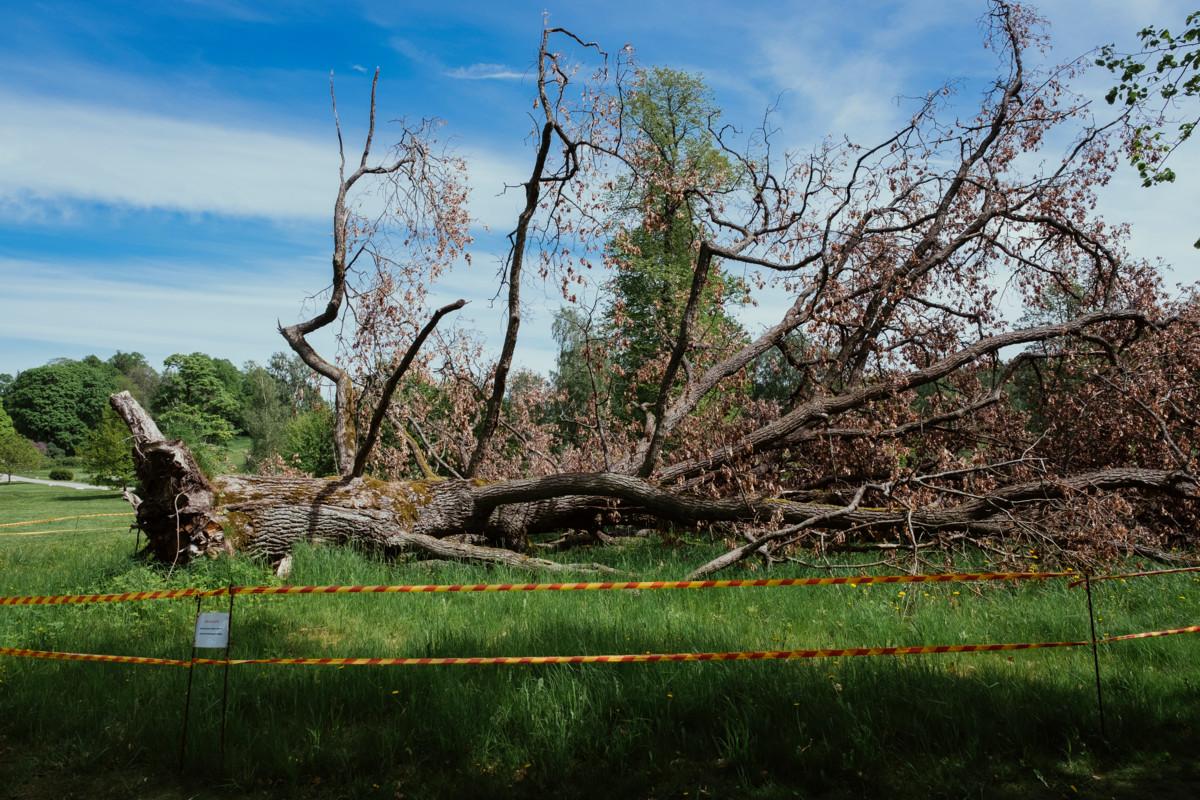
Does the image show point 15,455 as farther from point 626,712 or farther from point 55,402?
point 626,712

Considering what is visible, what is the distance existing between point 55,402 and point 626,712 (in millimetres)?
80789

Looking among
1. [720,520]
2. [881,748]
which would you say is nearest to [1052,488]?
[720,520]

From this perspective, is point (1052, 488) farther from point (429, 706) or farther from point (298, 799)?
point (298, 799)

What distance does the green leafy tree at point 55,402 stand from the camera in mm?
69688

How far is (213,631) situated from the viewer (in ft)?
14.7

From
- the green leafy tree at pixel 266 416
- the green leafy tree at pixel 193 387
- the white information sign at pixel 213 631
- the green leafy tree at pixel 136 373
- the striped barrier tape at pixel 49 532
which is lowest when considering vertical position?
the striped barrier tape at pixel 49 532

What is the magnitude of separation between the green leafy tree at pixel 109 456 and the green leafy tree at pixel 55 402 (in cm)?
3778

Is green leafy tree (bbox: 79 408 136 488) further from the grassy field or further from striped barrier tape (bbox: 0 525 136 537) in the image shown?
the grassy field

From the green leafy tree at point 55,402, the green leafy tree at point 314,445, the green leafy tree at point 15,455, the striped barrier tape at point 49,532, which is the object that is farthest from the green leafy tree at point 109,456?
the green leafy tree at point 55,402

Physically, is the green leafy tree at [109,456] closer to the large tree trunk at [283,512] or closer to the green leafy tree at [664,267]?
the green leafy tree at [664,267]

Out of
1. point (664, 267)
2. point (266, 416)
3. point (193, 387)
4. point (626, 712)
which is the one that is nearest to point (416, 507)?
point (626, 712)

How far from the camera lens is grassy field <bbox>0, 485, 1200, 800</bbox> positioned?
13.9 feet

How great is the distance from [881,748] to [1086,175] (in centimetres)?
1039

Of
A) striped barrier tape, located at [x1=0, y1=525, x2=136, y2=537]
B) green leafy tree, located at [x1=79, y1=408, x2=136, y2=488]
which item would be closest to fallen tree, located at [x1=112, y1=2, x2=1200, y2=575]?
striped barrier tape, located at [x1=0, y1=525, x2=136, y2=537]
